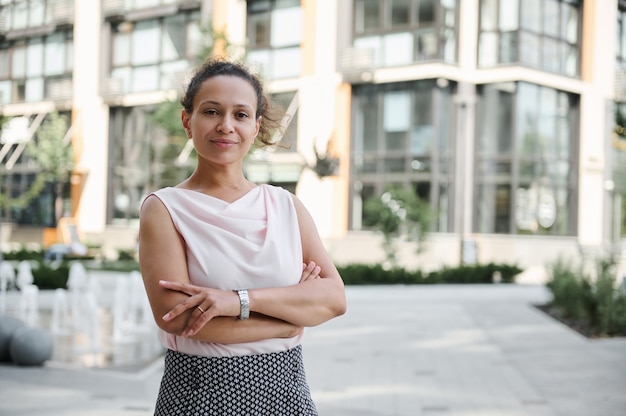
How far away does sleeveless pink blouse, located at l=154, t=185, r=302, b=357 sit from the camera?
6.72ft

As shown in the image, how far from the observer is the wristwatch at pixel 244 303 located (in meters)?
1.99

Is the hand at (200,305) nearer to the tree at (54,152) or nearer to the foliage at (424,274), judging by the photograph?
the foliage at (424,274)

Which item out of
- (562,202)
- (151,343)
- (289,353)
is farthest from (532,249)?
(289,353)

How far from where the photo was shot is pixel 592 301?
1252 centimetres

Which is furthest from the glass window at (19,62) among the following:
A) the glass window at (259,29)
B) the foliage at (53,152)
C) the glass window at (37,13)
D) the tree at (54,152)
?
the glass window at (259,29)

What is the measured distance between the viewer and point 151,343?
10.9 m

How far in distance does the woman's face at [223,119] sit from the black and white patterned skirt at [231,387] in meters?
0.54

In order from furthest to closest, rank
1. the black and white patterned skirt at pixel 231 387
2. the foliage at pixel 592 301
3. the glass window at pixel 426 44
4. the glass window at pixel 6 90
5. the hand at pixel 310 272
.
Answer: the glass window at pixel 6 90, the glass window at pixel 426 44, the foliage at pixel 592 301, the hand at pixel 310 272, the black and white patterned skirt at pixel 231 387

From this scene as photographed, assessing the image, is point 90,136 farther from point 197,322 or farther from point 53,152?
point 197,322

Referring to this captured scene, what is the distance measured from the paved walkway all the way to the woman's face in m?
4.51

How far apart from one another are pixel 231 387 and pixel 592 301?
11.4 m

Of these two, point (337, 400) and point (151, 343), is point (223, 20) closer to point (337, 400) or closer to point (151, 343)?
point (151, 343)

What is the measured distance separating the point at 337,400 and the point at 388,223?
13.0 meters

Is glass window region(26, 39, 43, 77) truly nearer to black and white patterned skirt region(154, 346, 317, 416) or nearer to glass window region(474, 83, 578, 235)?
glass window region(474, 83, 578, 235)
